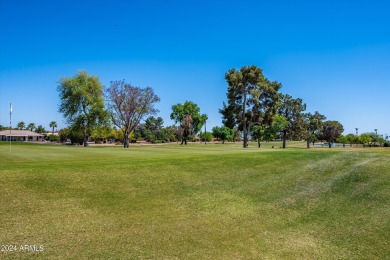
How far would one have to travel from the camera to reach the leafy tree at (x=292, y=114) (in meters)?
100

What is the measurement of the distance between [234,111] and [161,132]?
269 feet

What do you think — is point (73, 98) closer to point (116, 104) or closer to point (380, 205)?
point (116, 104)

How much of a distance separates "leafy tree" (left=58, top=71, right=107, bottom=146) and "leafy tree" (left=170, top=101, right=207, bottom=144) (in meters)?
44.8

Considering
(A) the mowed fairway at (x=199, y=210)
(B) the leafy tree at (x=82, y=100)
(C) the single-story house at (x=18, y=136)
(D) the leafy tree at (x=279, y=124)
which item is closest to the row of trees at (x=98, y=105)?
(B) the leafy tree at (x=82, y=100)

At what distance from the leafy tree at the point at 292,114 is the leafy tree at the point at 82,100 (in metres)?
55.1

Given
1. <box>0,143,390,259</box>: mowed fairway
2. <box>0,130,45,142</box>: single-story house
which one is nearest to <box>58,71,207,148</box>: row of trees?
<box>0,143,390,259</box>: mowed fairway

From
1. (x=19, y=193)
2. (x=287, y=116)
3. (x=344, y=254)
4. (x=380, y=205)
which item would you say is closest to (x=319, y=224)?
(x=344, y=254)

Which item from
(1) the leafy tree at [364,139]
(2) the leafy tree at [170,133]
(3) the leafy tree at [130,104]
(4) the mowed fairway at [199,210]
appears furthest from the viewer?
(2) the leafy tree at [170,133]

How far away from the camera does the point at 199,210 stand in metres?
12.4

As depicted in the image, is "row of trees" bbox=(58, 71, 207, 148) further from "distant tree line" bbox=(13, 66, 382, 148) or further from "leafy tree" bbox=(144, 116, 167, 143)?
"leafy tree" bbox=(144, 116, 167, 143)

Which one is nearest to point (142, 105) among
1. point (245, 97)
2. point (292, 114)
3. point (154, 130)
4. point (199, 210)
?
point (245, 97)

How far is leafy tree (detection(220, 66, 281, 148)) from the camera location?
80875 millimetres

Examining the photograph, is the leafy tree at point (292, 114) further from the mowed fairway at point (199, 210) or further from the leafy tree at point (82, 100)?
the mowed fairway at point (199, 210)

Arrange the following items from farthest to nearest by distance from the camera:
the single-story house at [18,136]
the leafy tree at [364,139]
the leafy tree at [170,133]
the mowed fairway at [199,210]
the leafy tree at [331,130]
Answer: the single-story house at [18,136], the leafy tree at [170,133], the leafy tree at [331,130], the leafy tree at [364,139], the mowed fairway at [199,210]
